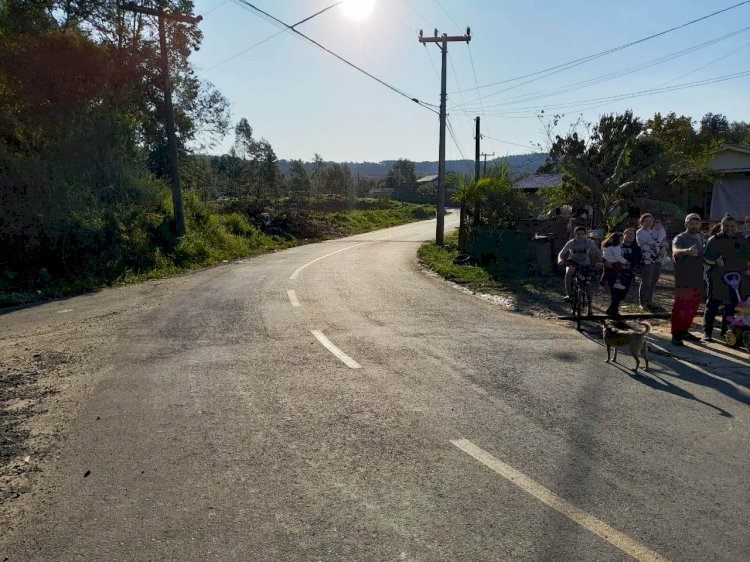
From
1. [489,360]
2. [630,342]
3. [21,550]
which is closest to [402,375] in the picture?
[489,360]

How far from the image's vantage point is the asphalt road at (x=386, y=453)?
10.5 ft

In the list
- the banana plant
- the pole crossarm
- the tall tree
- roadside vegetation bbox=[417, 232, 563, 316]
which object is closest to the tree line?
the banana plant

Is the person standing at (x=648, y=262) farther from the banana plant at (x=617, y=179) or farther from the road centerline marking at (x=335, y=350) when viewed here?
the banana plant at (x=617, y=179)

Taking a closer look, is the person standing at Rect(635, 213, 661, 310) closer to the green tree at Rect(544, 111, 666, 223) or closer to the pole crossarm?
the green tree at Rect(544, 111, 666, 223)

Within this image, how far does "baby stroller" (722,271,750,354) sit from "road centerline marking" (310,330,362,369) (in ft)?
17.6

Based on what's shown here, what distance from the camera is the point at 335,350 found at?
7551 millimetres

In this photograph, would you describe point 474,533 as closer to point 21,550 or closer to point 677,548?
point 677,548

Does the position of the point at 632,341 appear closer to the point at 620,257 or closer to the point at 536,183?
the point at 620,257

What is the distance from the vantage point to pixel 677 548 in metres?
3.11

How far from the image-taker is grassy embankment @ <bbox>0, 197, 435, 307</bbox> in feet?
45.1

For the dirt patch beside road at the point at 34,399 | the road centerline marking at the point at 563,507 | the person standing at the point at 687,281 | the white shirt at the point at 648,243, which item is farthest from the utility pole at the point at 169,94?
the road centerline marking at the point at 563,507

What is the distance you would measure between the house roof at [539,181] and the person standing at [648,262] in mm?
18175

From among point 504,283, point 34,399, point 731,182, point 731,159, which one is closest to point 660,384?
point 34,399

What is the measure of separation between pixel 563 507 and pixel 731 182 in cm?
2325
